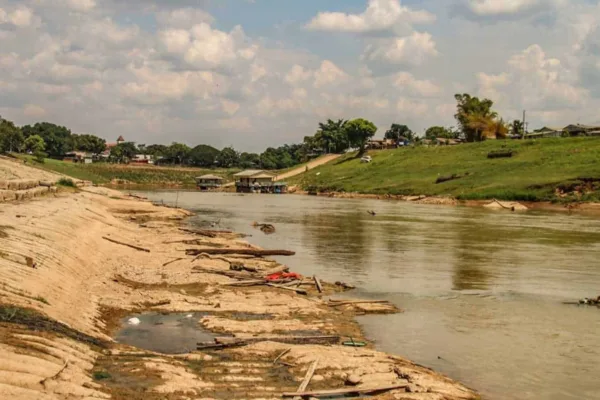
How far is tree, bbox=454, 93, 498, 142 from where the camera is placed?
154 meters

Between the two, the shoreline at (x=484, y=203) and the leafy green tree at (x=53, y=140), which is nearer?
the shoreline at (x=484, y=203)

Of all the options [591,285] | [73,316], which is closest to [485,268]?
[591,285]

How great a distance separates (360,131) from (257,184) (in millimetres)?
49961

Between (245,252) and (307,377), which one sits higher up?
(245,252)

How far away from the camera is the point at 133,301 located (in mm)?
20453

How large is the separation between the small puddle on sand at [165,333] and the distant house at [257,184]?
116657 millimetres

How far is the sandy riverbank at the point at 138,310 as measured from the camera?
36.7 ft

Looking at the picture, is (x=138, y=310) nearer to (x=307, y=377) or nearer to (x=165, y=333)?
(x=165, y=333)

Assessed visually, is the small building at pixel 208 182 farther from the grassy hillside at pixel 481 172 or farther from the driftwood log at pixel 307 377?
the driftwood log at pixel 307 377

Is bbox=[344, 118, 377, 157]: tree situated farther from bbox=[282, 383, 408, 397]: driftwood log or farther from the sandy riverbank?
bbox=[282, 383, 408, 397]: driftwood log

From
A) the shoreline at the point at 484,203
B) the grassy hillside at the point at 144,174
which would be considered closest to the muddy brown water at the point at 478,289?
the shoreline at the point at 484,203

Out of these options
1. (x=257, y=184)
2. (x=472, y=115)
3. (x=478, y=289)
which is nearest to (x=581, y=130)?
(x=472, y=115)

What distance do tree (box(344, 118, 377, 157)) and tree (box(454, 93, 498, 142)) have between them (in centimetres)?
2329

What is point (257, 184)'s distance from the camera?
136 metres
